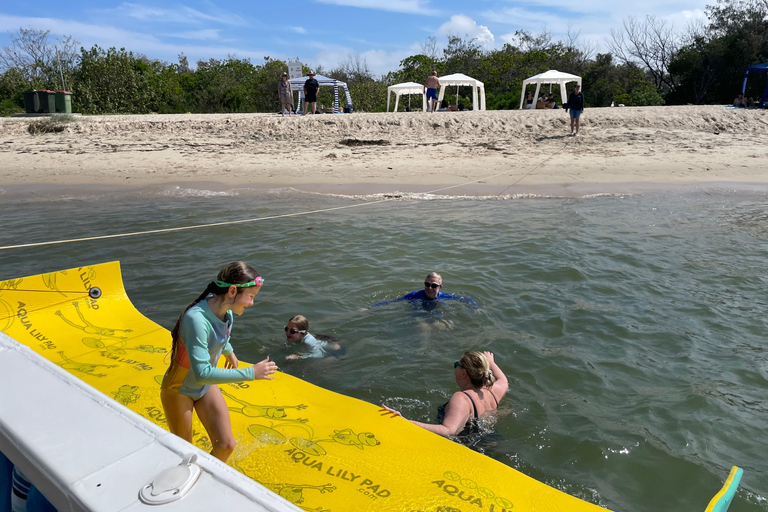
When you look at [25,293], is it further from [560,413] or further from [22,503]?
[560,413]

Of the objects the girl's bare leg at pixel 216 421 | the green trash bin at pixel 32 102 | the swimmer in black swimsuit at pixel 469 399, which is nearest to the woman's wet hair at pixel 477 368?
the swimmer in black swimsuit at pixel 469 399

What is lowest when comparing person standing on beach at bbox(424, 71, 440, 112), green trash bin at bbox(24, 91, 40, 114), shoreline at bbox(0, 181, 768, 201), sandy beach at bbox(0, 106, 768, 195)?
shoreline at bbox(0, 181, 768, 201)

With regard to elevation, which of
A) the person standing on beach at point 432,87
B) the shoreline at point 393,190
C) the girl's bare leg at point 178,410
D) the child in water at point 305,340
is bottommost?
the child in water at point 305,340

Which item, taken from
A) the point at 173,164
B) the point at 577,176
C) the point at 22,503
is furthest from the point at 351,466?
the point at 173,164

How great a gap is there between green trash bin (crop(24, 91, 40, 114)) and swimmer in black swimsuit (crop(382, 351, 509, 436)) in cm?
2192

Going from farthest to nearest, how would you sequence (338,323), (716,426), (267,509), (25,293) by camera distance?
1. (338,323)
2. (25,293)
3. (716,426)
4. (267,509)

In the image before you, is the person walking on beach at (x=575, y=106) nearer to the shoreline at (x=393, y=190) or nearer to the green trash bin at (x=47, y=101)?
the shoreline at (x=393, y=190)

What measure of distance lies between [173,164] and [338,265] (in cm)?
920

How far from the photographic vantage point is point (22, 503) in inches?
60.9

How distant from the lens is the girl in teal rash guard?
2.94 meters

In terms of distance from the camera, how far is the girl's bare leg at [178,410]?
3127mm

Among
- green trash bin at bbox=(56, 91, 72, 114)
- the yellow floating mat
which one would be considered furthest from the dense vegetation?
the yellow floating mat

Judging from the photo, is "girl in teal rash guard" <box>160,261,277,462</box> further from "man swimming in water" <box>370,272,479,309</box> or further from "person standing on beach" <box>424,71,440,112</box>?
"person standing on beach" <box>424,71,440,112</box>

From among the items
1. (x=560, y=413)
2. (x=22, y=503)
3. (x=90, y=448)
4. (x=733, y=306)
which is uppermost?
(x=90, y=448)
